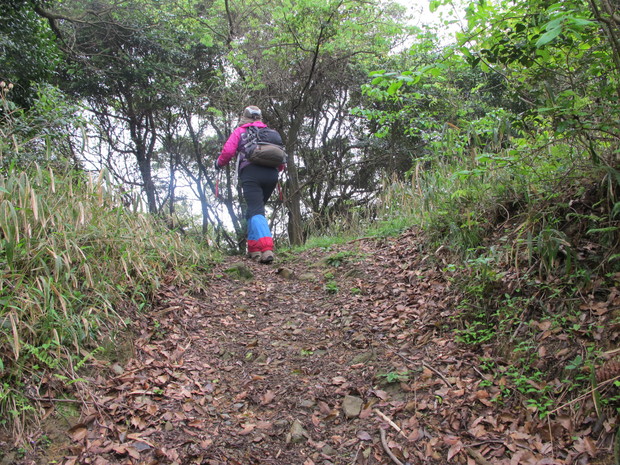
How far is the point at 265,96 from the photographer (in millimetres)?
8953

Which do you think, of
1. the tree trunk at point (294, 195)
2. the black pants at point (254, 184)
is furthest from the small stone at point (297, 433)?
the tree trunk at point (294, 195)

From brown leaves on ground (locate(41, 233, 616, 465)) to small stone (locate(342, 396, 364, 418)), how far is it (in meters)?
0.01

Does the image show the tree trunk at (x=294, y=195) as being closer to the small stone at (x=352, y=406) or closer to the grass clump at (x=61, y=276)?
the grass clump at (x=61, y=276)

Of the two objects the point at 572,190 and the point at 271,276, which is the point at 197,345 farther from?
the point at 572,190

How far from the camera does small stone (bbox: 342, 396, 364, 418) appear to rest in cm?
254

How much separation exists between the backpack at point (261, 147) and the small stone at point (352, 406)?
374cm

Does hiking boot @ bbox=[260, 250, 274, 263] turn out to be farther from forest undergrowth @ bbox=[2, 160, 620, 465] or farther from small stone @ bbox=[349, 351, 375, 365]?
small stone @ bbox=[349, 351, 375, 365]

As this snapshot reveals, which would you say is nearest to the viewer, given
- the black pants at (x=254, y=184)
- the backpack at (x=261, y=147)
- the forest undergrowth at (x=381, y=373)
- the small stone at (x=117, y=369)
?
the forest undergrowth at (x=381, y=373)

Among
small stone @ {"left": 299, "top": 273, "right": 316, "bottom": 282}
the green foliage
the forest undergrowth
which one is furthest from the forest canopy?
small stone @ {"left": 299, "top": 273, "right": 316, "bottom": 282}

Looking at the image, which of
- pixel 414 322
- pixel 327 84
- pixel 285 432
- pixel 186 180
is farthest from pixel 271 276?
pixel 186 180

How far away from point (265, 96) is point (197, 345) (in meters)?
6.82

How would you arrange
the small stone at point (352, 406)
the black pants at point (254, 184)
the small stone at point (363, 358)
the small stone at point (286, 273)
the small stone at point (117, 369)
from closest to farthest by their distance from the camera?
the small stone at point (352, 406), the small stone at point (117, 369), the small stone at point (363, 358), the small stone at point (286, 273), the black pants at point (254, 184)

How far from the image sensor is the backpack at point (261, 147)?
18.2ft

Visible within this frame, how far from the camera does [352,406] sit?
2600mm
